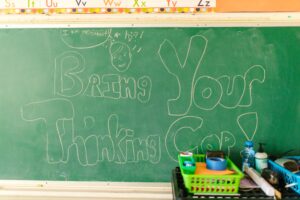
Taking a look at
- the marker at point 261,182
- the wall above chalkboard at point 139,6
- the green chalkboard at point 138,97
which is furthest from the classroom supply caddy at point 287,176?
the wall above chalkboard at point 139,6

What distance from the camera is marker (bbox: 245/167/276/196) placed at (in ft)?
4.63

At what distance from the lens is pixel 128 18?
1865 mm

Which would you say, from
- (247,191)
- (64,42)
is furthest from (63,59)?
(247,191)

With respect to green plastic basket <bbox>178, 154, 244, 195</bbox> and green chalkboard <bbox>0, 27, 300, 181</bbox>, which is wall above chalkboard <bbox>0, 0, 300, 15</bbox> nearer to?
green chalkboard <bbox>0, 27, 300, 181</bbox>

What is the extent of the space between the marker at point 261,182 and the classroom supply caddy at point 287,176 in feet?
0.39

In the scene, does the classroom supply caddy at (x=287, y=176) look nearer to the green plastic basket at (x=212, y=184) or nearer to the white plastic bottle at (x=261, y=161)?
the white plastic bottle at (x=261, y=161)

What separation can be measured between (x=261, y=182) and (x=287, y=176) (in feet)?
0.49

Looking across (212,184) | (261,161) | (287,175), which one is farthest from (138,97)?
(287,175)

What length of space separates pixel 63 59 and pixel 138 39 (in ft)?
1.66

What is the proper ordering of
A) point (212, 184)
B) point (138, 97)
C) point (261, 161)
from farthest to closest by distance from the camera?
point (138, 97) < point (261, 161) < point (212, 184)

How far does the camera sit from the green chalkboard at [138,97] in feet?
6.00

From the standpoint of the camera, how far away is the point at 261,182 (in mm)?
1506

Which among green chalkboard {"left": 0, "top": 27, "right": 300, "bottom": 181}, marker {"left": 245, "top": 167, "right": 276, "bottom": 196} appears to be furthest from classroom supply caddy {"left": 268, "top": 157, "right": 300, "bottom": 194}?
green chalkboard {"left": 0, "top": 27, "right": 300, "bottom": 181}

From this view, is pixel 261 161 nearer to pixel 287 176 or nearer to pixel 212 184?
pixel 287 176
